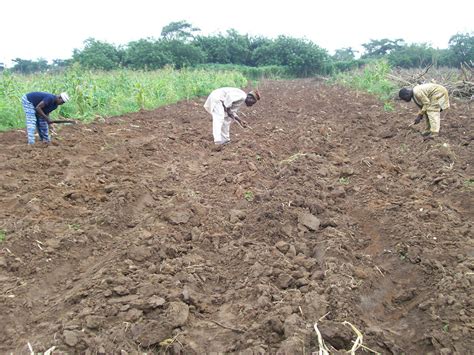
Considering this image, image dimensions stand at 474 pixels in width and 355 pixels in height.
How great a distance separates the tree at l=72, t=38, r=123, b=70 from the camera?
103ft

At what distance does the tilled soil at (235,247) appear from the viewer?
103 inches

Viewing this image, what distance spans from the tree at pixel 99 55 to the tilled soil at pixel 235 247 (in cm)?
2635

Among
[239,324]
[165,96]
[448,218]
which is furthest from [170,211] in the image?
[165,96]

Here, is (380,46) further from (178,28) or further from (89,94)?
(89,94)

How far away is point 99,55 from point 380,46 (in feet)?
126

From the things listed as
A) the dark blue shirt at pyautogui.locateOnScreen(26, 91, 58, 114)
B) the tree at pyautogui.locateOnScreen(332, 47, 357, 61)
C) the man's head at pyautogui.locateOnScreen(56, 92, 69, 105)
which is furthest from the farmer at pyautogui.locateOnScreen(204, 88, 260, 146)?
the tree at pyautogui.locateOnScreen(332, 47, 357, 61)

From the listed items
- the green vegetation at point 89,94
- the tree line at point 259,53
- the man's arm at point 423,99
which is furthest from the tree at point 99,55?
the man's arm at point 423,99

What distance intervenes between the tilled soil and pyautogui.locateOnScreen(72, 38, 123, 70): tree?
26.3 meters

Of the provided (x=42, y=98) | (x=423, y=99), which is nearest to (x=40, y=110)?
(x=42, y=98)

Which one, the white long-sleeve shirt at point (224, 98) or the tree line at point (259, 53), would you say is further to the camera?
the tree line at point (259, 53)

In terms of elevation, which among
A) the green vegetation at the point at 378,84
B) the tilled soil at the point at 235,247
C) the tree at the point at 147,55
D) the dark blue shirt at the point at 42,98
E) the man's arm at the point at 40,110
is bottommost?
the tilled soil at the point at 235,247

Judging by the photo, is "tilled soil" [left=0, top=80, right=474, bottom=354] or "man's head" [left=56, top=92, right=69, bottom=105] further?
"man's head" [left=56, top=92, right=69, bottom=105]

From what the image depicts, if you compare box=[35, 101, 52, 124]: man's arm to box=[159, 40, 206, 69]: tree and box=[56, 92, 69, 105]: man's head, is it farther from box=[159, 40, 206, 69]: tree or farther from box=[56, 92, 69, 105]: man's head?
box=[159, 40, 206, 69]: tree

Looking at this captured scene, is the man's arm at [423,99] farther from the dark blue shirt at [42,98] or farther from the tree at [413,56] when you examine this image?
the tree at [413,56]
